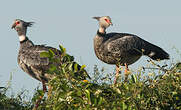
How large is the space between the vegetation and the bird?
182 inches

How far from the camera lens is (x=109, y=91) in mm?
5043

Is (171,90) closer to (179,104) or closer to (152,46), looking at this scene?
(179,104)

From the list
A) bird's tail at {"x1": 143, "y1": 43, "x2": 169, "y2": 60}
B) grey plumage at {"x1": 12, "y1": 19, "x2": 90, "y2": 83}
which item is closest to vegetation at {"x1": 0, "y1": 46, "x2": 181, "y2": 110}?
grey plumage at {"x1": 12, "y1": 19, "x2": 90, "y2": 83}

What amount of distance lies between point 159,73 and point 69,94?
4.48 ft

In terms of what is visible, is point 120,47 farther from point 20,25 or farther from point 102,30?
point 20,25

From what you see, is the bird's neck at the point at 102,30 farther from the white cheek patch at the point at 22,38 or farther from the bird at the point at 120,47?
the white cheek patch at the point at 22,38

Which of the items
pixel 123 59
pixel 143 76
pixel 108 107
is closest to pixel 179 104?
pixel 143 76

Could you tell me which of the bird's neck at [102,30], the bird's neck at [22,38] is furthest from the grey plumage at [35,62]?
the bird's neck at [102,30]

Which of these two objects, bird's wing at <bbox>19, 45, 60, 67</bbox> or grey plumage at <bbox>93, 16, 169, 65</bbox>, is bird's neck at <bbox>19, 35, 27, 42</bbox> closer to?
bird's wing at <bbox>19, 45, 60, 67</bbox>

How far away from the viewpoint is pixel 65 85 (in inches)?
185

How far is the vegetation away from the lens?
452 cm

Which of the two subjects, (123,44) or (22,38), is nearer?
(123,44)

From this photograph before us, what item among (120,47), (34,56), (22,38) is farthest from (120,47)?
(22,38)

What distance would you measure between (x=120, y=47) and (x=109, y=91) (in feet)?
17.8
